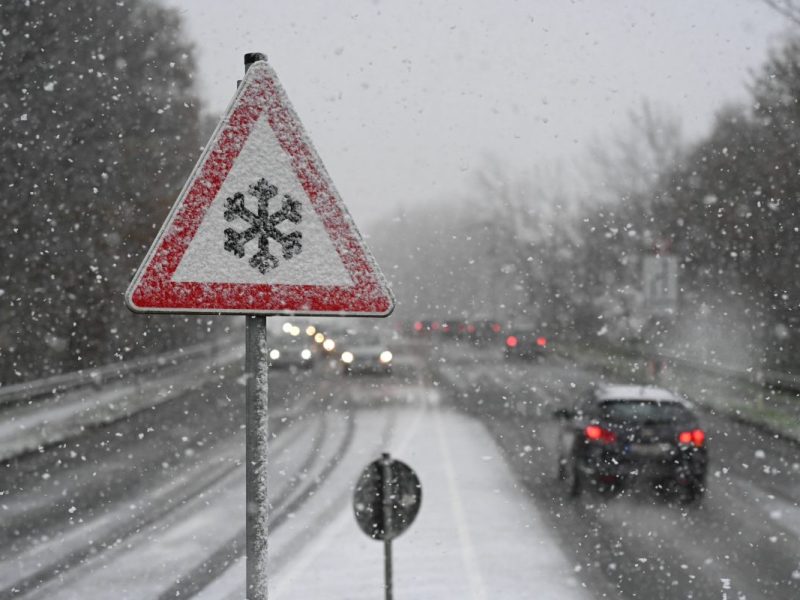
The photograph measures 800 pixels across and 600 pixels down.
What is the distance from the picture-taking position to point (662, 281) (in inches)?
1058

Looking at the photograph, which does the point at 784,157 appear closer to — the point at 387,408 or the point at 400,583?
the point at 387,408

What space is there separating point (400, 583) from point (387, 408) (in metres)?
16.6

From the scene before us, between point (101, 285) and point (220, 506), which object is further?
point (101, 285)

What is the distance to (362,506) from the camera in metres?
5.90

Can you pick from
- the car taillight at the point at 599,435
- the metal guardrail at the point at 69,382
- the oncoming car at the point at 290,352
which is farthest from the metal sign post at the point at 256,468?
the oncoming car at the point at 290,352

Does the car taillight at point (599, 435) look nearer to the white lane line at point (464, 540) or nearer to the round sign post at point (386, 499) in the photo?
the white lane line at point (464, 540)

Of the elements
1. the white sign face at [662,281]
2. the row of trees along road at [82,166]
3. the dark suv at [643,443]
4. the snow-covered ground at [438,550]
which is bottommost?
the snow-covered ground at [438,550]

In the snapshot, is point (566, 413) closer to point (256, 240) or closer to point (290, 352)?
point (256, 240)

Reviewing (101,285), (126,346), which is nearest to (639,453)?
(101,285)

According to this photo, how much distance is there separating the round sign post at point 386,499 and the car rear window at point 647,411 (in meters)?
7.48

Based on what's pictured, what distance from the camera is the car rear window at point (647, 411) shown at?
13.0m

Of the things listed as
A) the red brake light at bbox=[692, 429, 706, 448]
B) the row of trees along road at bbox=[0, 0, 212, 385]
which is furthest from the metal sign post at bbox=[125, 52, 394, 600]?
the row of trees along road at bbox=[0, 0, 212, 385]

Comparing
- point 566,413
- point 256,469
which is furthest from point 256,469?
point 566,413

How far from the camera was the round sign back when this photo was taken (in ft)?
19.0
